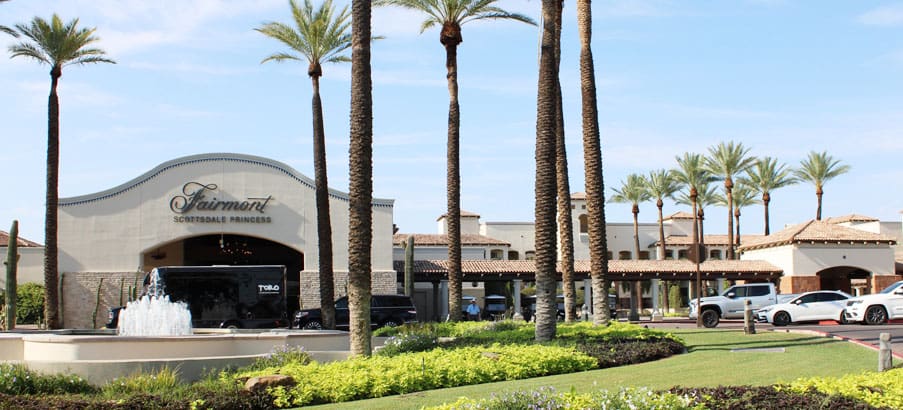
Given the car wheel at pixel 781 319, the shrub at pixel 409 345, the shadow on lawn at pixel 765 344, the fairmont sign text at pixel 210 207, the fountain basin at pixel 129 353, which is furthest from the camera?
the fairmont sign text at pixel 210 207

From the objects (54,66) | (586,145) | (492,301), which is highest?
(54,66)

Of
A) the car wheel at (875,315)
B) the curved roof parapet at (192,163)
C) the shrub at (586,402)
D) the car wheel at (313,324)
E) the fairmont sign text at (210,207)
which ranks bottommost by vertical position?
the car wheel at (313,324)

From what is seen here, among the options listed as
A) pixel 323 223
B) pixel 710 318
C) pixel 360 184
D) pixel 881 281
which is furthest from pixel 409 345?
pixel 881 281

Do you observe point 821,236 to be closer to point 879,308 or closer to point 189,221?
point 879,308

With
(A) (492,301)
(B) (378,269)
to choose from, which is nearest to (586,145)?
(B) (378,269)

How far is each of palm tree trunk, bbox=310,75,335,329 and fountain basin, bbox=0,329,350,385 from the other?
16.3 m

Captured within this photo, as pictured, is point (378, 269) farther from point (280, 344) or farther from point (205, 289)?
point (280, 344)

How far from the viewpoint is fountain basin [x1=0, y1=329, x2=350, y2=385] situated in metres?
15.6

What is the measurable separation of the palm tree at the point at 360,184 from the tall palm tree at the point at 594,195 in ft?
24.6

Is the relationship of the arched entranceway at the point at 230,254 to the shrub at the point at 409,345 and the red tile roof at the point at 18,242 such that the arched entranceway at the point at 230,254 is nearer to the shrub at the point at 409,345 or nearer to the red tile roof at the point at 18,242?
the red tile roof at the point at 18,242

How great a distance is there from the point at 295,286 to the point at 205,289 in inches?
631

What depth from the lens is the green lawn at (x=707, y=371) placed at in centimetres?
1348

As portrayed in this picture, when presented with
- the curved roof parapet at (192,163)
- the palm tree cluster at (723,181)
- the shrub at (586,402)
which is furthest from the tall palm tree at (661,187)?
the shrub at (586,402)

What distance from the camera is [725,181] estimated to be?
66.9 meters
